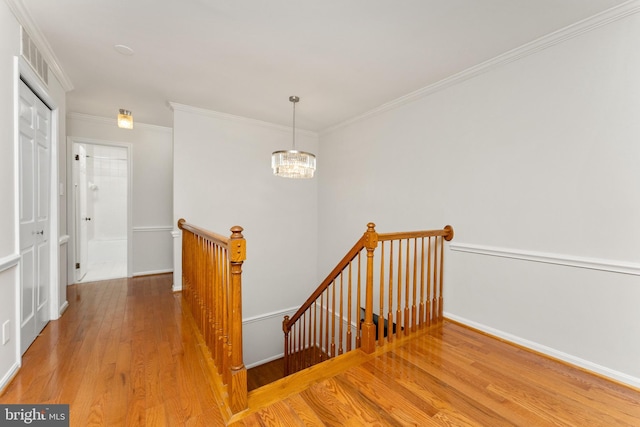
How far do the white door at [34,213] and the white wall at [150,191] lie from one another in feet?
6.26

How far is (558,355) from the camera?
2.09 metres

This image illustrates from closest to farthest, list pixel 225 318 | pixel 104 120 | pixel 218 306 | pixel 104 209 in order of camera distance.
A: pixel 225 318 < pixel 218 306 < pixel 104 120 < pixel 104 209

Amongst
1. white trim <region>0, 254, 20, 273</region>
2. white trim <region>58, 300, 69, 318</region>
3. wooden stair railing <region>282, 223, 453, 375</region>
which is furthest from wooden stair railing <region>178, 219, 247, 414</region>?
white trim <region>58, 300, 69, 318</region>

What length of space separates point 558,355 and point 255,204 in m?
3.80

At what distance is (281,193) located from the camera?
4.54 meters

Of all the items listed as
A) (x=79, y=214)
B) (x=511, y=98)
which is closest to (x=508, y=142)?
(x=511, y=98)

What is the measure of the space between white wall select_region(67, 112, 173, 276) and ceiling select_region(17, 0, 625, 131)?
1.05 meters

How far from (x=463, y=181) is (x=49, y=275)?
4.10m

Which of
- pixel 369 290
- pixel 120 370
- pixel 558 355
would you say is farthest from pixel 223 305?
pixel 558 355

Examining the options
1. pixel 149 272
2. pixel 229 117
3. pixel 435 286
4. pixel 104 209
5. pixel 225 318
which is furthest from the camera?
pixel 104 209

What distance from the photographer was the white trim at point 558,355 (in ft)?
5.99

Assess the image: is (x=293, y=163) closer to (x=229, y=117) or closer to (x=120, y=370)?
(x=229, y=117)

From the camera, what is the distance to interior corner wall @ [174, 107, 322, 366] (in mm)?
3744

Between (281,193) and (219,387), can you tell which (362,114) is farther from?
(219,387)
